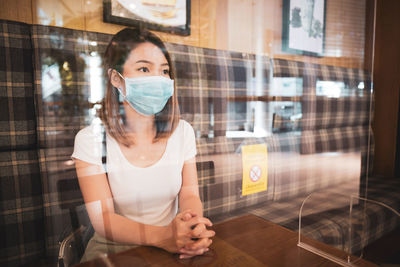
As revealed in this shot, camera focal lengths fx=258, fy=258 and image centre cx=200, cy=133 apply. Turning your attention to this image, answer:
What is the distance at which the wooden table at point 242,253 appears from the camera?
0.71 m

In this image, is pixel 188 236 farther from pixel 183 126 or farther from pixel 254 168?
pixel 254 168

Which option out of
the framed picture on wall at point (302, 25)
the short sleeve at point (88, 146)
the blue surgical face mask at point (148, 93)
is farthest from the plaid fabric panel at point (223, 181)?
the framed picture on wall at point (302, 25)

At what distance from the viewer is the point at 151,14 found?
2.35 ft

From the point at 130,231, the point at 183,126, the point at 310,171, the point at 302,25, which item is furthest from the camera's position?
the point at 310,171

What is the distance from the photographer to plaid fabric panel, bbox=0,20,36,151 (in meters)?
0.61

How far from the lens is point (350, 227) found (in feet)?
4.18

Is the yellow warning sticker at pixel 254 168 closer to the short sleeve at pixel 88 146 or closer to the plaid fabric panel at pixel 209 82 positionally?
the plaid fabric panel at pixel 209 82

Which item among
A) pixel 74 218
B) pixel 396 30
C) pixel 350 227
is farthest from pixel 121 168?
pixel 396 30

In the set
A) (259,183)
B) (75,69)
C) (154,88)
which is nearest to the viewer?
(75,69)

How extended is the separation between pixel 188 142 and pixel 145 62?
0.30 meters

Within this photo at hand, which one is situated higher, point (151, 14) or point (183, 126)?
point (151, 14)

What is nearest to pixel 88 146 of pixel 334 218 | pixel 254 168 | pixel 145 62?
pixel 145 62

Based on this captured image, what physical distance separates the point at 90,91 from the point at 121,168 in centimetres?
22

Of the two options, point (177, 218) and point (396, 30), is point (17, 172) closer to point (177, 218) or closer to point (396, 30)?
point (177, 218)
